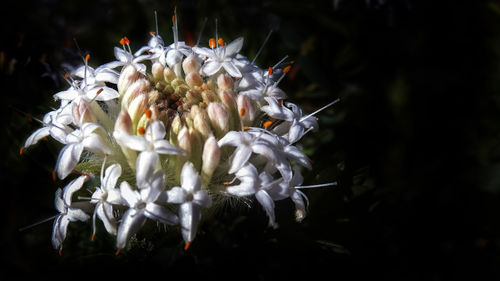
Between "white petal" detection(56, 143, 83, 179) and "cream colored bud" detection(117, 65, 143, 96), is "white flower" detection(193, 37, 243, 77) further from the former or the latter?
"white petal" detection(56, 143, 83, 179)

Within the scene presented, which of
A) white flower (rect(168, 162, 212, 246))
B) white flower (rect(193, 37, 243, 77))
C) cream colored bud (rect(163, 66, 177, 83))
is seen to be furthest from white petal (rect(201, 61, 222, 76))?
white flower (rect(168, 162, 212, 246))

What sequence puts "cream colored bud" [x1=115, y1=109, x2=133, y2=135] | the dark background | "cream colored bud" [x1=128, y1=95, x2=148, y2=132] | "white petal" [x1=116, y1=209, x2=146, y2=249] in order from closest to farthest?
"white petal" [x1=116, y1=209, x2=146, y2=249]
"cream colored bud" [x1=115, y1=109, x2=133, y2=135]
"cream colored bud" [x1=128, y1=95, x2=148, y2=132]
the dark background

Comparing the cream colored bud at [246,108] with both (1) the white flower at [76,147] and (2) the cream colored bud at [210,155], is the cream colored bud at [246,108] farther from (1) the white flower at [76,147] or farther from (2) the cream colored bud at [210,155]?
(1) the white flower at [76,147]

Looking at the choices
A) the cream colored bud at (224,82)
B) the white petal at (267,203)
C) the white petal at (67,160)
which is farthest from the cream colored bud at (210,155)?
the white petal at (67,160)

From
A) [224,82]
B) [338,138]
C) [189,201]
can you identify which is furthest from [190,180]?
[338,138]

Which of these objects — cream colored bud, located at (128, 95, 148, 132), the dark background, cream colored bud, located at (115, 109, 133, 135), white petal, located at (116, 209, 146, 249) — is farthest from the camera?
the dark background

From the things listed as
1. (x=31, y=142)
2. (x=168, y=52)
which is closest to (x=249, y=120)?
(x=168, y=52)
